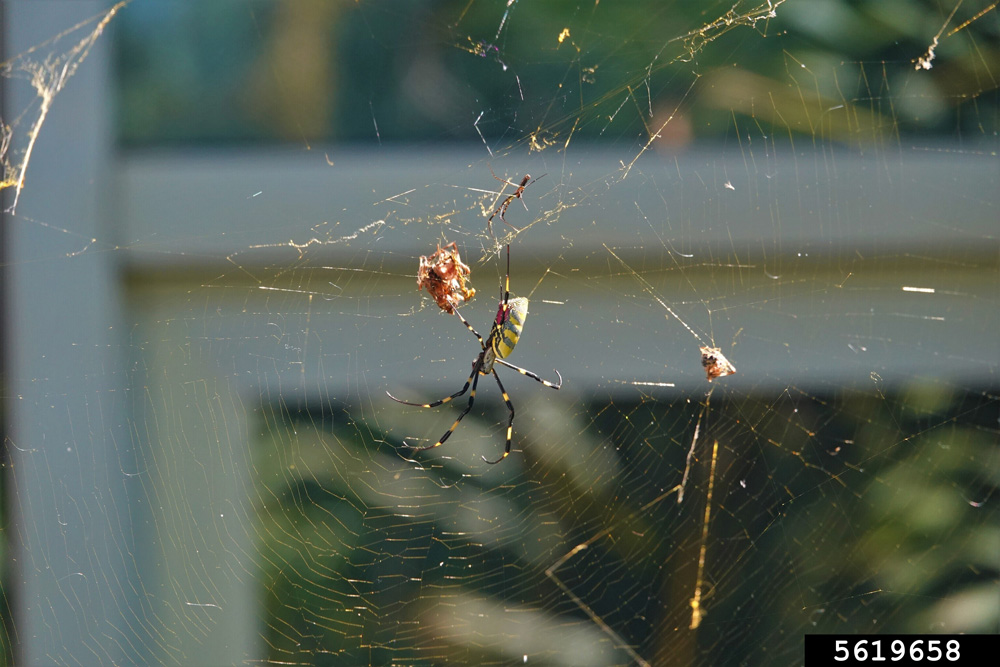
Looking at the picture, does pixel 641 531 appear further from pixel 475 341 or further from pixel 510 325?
pixel 510 325

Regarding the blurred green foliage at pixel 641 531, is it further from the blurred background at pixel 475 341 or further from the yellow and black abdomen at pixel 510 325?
the yellow and black abdomen at pixel 510 325

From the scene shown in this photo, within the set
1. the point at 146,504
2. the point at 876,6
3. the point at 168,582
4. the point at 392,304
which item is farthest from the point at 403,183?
the point at 876,6

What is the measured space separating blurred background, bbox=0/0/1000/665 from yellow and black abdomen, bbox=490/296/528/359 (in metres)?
0.58

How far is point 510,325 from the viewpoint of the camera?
4.42 ft

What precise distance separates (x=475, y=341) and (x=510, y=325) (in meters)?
0.63

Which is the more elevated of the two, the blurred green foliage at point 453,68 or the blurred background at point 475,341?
the blurred green foliage at point 453,68

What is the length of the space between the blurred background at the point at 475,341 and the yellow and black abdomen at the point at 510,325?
58 centimetres

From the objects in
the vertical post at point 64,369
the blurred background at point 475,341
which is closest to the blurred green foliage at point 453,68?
the blurred background at point 475,341

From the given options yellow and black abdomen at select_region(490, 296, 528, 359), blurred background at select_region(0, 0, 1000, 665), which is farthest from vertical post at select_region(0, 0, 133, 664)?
yellow and black abdomen at select_region(490, 296, 528, 359)

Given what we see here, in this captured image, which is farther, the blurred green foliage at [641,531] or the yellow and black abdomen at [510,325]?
the blurred green foliage at [641,531]

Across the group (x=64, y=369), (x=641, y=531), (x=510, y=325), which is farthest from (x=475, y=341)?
(x=64, y=369)

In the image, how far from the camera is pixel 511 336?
136 cm

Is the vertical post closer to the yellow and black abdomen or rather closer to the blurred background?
the blurred background

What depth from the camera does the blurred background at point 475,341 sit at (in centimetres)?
205
